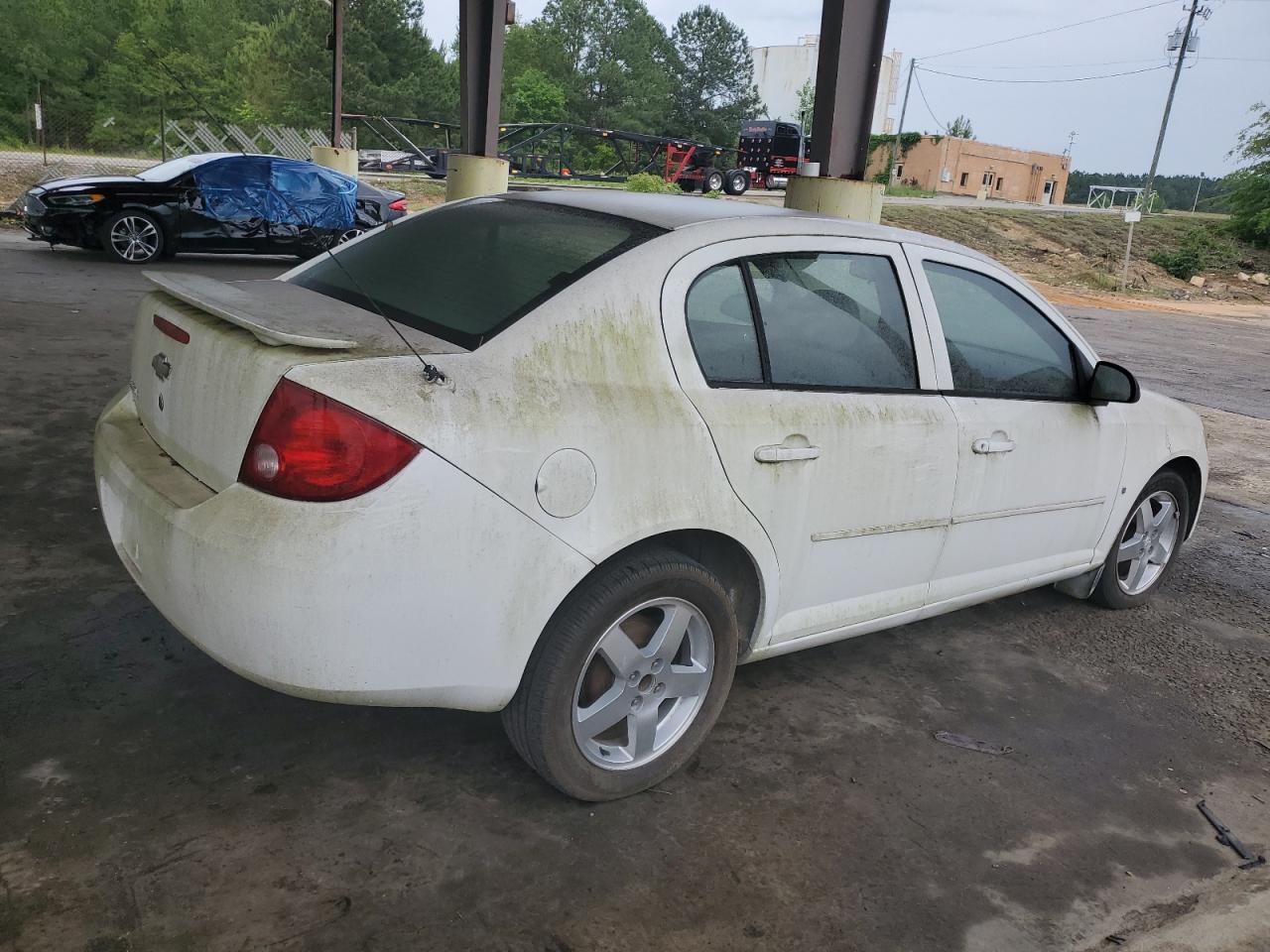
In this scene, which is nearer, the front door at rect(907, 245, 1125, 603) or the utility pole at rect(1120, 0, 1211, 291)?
the front door at rect(907, 245, 1125, 603)

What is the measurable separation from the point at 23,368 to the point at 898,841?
6786 mm

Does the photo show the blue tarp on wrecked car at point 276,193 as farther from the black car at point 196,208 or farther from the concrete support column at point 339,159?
the concrete support column at point 339,159

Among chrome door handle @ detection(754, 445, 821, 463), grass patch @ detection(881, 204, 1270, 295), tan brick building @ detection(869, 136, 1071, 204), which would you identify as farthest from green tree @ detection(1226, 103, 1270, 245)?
chrome door handle @ detection(754, 445, 821, 463)

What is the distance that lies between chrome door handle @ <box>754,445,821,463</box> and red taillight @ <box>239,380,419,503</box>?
103 centimetres

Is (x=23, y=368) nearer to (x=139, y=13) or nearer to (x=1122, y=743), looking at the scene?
(x=1122, y=743)

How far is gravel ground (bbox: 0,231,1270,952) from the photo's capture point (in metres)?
2.38

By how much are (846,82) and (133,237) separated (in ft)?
30.2

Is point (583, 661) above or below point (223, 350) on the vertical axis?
below

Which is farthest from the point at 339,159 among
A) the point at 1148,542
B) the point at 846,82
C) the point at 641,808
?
the point at 641,808

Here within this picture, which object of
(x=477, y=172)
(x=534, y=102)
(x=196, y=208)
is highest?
(x=534, y=102)

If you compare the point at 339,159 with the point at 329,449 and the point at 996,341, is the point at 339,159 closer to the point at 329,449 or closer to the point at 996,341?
the point at 996,341

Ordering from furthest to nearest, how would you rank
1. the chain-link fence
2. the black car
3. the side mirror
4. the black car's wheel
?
the chain-link fence < the black car's wheel < the black car < the side mirror

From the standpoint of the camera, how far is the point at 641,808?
9.41 ft

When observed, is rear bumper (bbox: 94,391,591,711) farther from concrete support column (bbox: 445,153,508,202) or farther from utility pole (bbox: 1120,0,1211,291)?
utility pole (bbox: 1120,0,1211,291)
